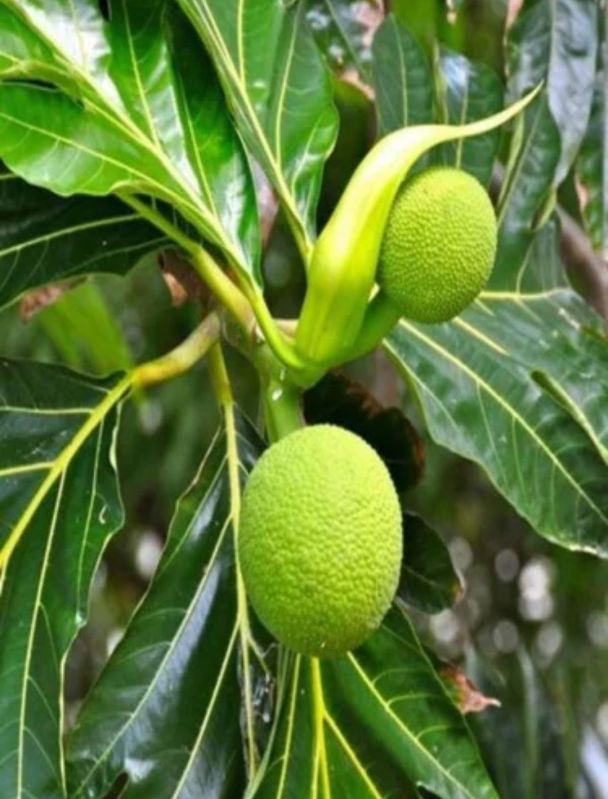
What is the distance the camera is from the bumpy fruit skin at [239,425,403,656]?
664 mm

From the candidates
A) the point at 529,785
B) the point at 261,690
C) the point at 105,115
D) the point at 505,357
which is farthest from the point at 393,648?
the point at 529,785

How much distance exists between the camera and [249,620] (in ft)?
2.89

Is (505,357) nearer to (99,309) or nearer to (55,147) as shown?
(55,147)

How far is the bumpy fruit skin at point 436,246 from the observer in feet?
2.37

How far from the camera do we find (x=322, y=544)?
66 cm

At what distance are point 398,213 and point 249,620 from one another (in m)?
0.28

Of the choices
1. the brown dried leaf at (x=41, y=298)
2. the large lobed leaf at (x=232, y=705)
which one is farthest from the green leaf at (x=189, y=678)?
the brown dried leaf at (x=41, y=298)

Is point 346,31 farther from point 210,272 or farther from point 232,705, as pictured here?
point 232,705

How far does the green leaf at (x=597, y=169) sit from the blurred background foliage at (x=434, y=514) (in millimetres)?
100

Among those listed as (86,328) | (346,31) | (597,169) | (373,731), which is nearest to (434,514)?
(86,328)

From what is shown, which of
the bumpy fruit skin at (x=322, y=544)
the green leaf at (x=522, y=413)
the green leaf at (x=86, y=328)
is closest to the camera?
the bumpy fruit skin at (x=322, y=544)

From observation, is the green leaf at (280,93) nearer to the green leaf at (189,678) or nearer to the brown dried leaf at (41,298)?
the green leaf at (189,678)

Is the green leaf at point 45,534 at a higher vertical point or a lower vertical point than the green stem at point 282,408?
lower

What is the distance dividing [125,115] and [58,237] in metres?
0.14
